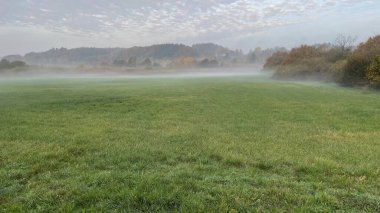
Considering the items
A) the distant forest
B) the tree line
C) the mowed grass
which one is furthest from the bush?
the tree line

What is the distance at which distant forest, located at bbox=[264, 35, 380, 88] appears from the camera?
58241 millimetres

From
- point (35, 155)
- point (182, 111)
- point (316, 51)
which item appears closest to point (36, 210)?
point (35, 155)

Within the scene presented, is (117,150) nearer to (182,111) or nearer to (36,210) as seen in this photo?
(36,210)

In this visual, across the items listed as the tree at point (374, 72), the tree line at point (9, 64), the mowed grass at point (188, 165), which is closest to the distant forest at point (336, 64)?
the tree at point (374, 72)

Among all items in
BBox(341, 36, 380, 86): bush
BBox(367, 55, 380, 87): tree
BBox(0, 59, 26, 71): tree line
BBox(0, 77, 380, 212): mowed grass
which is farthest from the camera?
BBox(0, 59, 26, 71): tree line

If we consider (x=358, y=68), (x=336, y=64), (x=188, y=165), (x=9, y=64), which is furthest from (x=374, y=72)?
(x=9, y=64)

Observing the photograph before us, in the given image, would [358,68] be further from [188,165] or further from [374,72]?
[188,165]

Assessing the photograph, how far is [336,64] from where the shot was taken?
74.9m

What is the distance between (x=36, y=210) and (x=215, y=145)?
25.8 ft

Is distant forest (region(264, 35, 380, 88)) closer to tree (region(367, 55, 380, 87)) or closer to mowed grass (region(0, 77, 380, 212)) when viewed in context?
tree (region(367, 55, 380, 87))

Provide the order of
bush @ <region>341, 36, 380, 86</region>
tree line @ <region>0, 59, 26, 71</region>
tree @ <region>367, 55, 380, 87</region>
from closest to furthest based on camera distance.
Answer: tree @ <region>367, 55, 380, 87</region>, bush @ <region>341, 36, 380, 86</region>, tree line @ <region>0, 59, 26, 71</region>

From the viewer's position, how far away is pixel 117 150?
41.4ft

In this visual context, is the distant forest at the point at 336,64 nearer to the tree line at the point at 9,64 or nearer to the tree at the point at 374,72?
the tree at the point at 374,72

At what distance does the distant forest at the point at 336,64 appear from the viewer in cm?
5824
